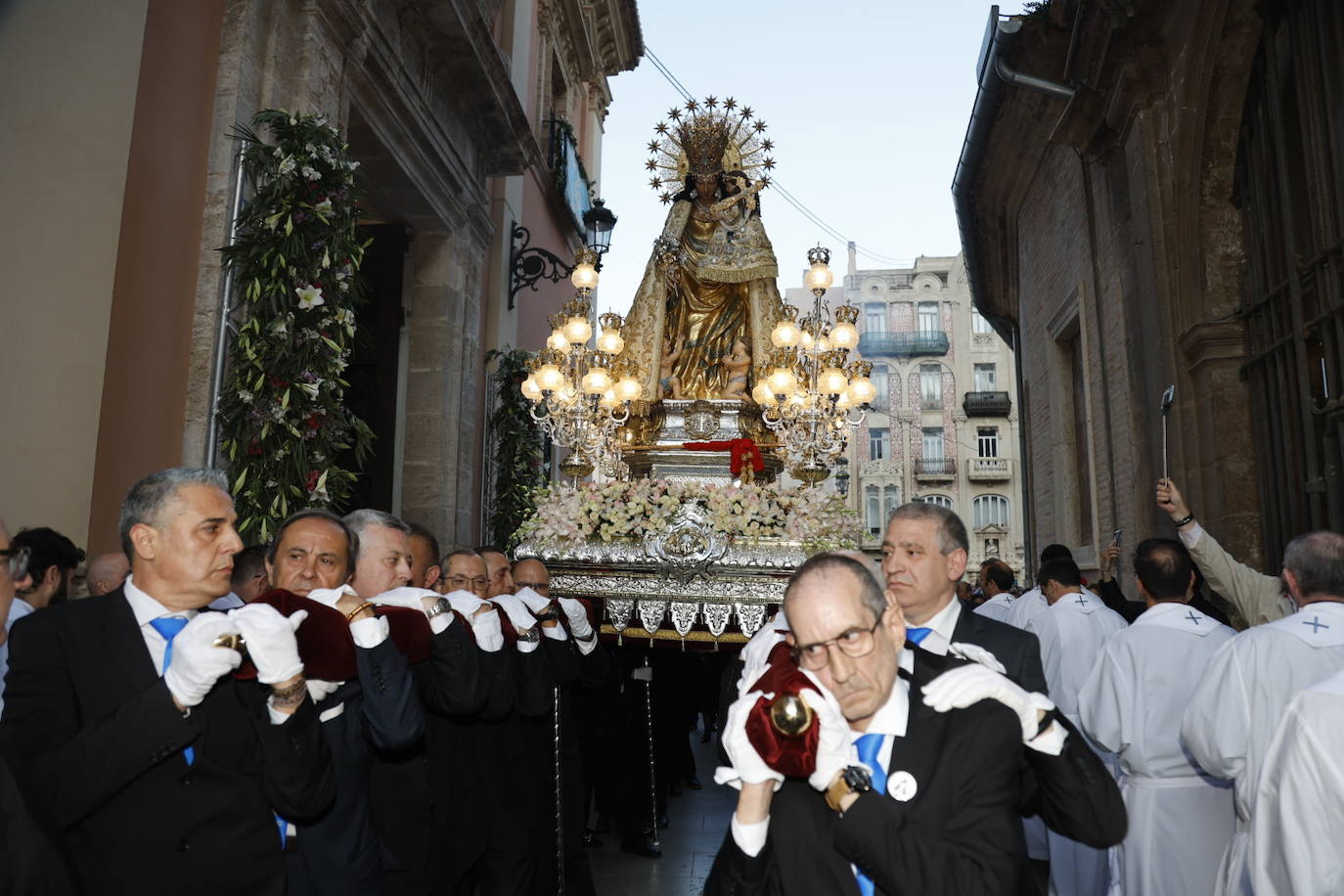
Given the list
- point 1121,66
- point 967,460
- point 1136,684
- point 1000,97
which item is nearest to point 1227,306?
point 1121,66

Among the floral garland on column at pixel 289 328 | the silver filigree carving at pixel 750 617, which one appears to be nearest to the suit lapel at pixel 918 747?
the silver filigree carving at pixel 750 617

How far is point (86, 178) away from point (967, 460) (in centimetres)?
3865

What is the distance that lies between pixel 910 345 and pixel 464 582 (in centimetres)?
3938

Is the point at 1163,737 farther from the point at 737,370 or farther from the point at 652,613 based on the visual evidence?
the point at 737,370

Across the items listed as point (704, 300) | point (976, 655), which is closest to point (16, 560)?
point (976, 655)

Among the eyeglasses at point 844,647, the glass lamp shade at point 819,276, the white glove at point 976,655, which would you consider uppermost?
the glass lamp shade at point 819,276

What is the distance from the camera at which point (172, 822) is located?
2.34 metres

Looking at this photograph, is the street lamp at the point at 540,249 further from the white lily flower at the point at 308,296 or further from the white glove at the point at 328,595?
the white glove at the point at 328,595

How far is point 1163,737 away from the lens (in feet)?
13.5

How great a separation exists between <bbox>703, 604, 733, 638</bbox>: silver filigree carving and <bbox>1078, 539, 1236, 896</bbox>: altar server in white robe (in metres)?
2.07

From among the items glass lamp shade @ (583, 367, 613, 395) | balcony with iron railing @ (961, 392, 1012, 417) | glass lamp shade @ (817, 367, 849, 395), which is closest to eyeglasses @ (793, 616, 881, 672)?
glass lamp shade @ (583, 367, 613, 395)

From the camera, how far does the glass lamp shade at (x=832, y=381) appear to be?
282 inches

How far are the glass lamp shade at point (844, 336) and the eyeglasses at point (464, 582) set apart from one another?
3647mm

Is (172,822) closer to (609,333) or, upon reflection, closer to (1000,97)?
(609,333)
